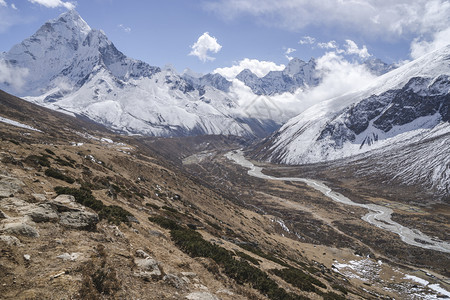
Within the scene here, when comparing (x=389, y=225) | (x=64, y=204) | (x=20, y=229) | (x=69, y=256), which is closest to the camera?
(x=69, y=256)

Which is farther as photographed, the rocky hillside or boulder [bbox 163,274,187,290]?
boulder [bbox 163,274,187,290]

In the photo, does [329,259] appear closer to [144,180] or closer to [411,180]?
[144,180]

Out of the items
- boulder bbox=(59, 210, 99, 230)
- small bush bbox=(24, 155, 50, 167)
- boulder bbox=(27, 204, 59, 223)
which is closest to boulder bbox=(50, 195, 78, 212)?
boulder bbox=(59, 210, 99, 230)

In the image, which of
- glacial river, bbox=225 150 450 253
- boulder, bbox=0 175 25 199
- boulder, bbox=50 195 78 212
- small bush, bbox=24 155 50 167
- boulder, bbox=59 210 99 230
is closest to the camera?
boulder, bbox=59 210 99 230

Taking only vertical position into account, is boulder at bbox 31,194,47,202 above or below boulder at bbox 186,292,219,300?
above

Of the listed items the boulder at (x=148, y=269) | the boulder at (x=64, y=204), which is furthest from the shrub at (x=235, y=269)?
the boulder at (x=64, y=204)

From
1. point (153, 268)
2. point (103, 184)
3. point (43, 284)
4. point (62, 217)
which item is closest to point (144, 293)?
point (153, 268)

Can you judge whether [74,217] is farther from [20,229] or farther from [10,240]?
[10,240]

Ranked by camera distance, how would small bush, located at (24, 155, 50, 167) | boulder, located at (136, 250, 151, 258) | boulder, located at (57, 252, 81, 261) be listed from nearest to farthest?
1. boulder, located at (57, 252, 81, 261)
2. boulder, located at (136, 250, 151, 258)
3. small bush, located at (24, 155, 50, 167)

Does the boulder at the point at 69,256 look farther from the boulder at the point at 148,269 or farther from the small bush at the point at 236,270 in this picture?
the small bush at the point at 236,270

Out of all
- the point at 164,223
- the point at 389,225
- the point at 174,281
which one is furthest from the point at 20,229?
the point at 389,225

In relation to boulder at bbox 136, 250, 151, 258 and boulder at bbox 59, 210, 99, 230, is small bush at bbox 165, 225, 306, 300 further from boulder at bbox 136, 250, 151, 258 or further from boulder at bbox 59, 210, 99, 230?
boulder at bbox 59, 210, 99, 230
